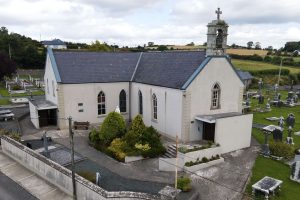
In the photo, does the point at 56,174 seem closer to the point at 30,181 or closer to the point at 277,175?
the point at 30,181

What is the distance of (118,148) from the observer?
23953 millimetres

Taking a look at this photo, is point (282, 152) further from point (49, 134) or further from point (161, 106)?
point (49, 134)

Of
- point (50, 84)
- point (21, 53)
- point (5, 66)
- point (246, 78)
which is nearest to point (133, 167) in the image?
point (50, 84)

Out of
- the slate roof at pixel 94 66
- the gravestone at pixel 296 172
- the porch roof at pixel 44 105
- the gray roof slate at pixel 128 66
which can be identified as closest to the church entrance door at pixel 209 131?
the gray roof slate at pixel 128 66

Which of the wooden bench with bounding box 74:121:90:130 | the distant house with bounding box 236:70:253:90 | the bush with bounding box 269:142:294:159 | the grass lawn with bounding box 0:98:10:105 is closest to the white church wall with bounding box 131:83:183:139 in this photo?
the wooden bench with bounding box 74:121:90:130

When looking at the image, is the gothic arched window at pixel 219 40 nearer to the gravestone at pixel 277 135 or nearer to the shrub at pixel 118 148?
the gravestone at pixel 277 135

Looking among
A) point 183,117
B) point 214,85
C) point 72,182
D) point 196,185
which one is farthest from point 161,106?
point 72,182

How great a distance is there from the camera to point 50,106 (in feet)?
107

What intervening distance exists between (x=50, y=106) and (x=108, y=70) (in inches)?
317

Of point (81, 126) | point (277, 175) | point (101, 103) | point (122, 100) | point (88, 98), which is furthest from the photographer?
point (122, 100)

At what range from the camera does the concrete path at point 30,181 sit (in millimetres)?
A: 19361

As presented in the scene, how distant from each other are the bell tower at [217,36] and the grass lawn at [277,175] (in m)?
10.5

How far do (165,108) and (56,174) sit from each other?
12.5 metres

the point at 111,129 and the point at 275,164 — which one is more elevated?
the point at 111,129
